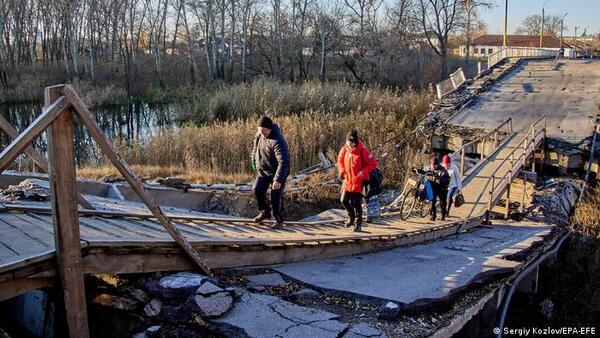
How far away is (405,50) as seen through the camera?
38.6 meters

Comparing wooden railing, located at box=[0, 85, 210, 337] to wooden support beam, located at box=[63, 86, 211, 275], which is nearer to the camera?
wooden railing, located at box=[0, 85, 210, 337]

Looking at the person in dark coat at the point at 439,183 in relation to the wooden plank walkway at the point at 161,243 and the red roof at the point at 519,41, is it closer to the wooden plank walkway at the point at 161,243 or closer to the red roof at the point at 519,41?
the wooden plank walkway at the point at 161,243

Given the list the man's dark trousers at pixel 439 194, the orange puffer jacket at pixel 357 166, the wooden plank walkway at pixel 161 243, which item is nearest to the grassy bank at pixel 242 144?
the man's dark trousers at pixel 439 194

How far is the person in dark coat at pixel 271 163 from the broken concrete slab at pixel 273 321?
2.33 metres

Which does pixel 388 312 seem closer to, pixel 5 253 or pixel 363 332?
pixel 363 332

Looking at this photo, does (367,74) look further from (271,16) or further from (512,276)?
(512,276)

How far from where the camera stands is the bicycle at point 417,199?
1098 cm

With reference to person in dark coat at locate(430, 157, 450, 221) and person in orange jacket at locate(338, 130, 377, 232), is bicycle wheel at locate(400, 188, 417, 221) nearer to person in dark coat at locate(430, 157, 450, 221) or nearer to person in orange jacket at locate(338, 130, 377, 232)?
person in dark coat at locate(430, 157, 450, 221)

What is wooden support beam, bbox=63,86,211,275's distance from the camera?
14.6ft

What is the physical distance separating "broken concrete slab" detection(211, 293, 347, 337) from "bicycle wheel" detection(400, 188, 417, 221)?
5.99 metres

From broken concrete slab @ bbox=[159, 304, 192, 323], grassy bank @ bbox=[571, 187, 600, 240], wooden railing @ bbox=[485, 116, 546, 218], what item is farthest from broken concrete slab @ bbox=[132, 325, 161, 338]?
grassy bank @ bbox=[571, 187, 600, 240]

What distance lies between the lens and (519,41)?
258 feet

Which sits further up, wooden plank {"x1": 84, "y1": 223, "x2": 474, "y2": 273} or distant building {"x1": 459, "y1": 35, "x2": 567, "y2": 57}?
distant building {"x1": 459, "y1": 35, "x2": 567, "y2": 57}

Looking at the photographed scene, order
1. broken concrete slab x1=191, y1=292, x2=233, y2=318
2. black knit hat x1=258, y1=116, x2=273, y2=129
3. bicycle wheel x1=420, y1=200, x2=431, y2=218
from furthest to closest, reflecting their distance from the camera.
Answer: bicycle wheel x1=420, y1=200, x2=431, y2=218, black knit hat x1=258, y1=116, x2=273, y2=129, broken concrete slab x1=191, y1=292, x2=233, y2=318
